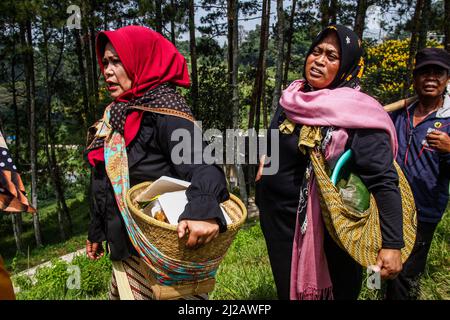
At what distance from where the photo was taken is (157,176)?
1.61m

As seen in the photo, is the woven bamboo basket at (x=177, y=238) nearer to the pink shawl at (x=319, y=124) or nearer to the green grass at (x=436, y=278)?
the pink shawl at (x=319, y=124)

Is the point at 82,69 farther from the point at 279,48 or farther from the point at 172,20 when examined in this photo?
the point at 279,48

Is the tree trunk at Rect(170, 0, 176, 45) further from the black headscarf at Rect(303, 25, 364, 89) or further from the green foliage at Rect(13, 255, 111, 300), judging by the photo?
the black headscarf at Rect(303, 25, 364, 89)

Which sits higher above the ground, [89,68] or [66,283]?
[89,68]

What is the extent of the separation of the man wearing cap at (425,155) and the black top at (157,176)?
146cm

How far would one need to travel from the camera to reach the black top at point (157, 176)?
4.15 feet

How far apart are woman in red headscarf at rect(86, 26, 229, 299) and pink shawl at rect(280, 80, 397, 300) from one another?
50 centimetres

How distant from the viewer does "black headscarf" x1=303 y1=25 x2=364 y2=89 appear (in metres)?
1.72

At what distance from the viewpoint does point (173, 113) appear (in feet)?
4.98

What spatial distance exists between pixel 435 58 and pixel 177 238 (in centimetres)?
193

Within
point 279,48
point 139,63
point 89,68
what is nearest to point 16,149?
point 89,68

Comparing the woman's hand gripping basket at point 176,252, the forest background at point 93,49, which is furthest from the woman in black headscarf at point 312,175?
the forest background at point 93,49
